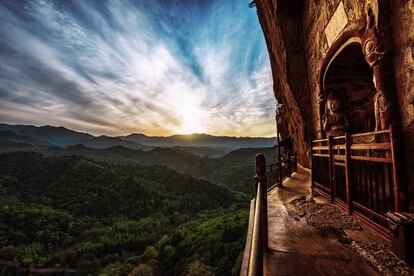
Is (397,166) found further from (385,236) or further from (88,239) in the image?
(88,239)

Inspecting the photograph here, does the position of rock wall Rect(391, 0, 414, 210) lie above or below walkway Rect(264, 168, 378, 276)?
above

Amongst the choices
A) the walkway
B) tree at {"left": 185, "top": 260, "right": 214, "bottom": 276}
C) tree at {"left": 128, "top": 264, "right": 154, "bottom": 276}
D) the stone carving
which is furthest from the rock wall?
tree at {"left": 128, "top": 264, "right": 154, "bottom": 276}

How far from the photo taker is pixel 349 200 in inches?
181

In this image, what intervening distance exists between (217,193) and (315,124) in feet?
301

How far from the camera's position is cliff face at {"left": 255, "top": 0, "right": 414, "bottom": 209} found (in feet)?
12.5

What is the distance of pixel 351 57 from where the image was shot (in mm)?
7391

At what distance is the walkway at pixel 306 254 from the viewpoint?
280cm

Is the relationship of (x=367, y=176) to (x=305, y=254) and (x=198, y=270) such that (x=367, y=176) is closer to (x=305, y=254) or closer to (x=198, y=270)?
(x=305, y=254)

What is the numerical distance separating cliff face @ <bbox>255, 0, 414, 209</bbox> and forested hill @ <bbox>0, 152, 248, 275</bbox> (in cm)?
3257

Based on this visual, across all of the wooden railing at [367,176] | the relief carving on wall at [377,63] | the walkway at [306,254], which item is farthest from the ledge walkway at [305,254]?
the relief carving on wall at [377,63]

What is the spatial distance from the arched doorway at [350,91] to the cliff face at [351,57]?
0.03 metres

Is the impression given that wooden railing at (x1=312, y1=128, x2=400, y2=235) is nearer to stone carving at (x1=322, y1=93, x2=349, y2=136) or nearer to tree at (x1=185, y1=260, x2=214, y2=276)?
stone carving at (x1=322, y1=93, x2=349, y2=136)

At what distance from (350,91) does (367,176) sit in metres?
6.06

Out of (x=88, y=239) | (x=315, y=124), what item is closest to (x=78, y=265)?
(x=88, y=239)
